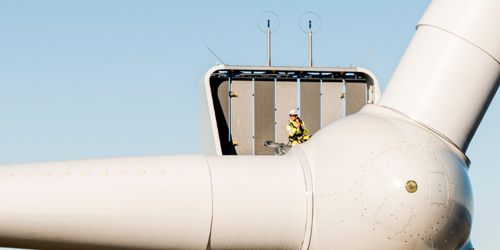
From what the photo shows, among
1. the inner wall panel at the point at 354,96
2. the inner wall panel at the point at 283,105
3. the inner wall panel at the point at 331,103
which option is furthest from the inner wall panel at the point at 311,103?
the inner wall panel at the point at 354,96

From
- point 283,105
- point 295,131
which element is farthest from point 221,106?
point 295,131

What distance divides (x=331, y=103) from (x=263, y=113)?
2.38 metres

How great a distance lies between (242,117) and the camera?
22.7 metres

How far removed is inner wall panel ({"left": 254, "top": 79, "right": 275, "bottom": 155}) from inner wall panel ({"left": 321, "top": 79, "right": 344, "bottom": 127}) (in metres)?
1.82

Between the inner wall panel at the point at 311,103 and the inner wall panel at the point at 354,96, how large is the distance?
1.01 m

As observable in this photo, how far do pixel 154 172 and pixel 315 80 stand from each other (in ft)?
47.0

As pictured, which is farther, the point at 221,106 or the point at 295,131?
the point at 221,106

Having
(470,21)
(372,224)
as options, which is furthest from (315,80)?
(372,224)

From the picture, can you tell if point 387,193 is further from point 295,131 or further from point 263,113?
point 263,113

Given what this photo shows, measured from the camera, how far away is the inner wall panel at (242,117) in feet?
73.9

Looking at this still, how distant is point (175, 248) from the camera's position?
377 inches

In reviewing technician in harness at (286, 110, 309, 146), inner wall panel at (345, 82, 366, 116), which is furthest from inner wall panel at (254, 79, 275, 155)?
inner wall panel at (345, 82, 366, 116)

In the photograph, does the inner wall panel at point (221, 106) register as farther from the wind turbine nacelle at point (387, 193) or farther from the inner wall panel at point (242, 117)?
the wind turbine nacelle at point (387, 193)

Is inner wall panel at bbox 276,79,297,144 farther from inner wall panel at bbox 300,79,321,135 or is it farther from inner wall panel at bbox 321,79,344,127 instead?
inner wall panel at bbox 321,79,344,127
